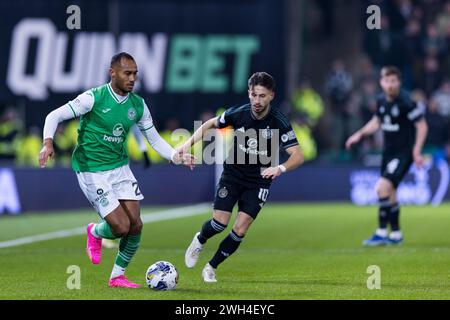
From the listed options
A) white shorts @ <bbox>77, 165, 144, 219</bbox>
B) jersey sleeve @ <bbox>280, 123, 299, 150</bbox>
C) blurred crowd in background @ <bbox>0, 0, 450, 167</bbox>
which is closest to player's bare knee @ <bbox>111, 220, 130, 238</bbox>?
white shorts @ <bbox>77, 165, 144, 219</bbox>

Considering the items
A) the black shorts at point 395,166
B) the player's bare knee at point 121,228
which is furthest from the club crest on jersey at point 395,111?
the player's bare knee at point 121,228

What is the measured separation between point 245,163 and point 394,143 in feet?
15.8

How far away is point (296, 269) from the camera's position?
42.1 feet

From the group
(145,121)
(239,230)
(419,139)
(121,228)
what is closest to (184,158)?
(145,121)

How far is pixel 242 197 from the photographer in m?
11.8

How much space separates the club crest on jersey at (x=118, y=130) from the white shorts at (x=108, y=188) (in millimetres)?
334

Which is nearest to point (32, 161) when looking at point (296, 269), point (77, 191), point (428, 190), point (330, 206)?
point (77, 191)

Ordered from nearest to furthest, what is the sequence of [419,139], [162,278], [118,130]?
1. [162,278]
2. [118,130]
3. [419,139]

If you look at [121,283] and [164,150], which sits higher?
[164,150]

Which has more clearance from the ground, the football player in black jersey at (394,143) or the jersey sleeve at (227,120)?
the jersey sleeve at (227,120)

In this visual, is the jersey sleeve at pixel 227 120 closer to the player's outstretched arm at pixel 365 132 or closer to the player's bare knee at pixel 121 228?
the player's bare knee at pixel 121 228

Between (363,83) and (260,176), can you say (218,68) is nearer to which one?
(363,83)

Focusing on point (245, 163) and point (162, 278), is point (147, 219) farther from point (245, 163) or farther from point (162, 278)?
point (162, 278)

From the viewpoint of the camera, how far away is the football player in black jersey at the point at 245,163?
38.1 feet
